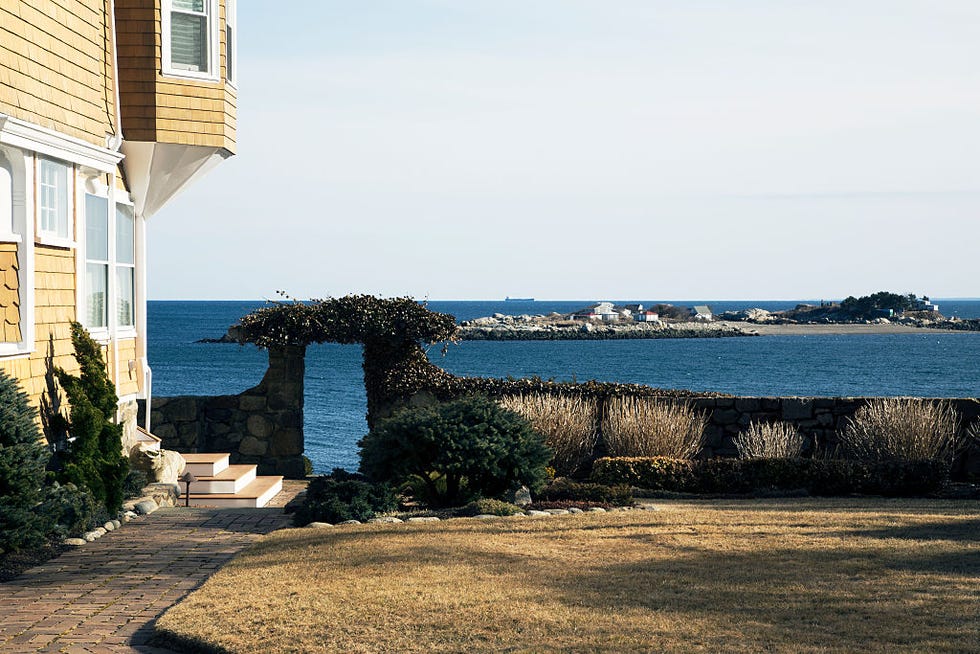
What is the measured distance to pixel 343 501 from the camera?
11.0m

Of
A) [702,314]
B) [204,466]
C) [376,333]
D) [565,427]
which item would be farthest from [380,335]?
Result: [702,314]

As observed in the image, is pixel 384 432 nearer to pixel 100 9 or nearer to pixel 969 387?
pixel 100 9

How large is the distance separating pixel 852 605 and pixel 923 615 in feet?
1.47

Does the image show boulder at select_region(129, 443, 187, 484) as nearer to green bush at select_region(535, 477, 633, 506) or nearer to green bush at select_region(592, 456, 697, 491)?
green bush at select_region(535, 477, 633, 506)

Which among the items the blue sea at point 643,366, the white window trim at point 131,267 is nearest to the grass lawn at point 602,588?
the white window trim at point 131,267

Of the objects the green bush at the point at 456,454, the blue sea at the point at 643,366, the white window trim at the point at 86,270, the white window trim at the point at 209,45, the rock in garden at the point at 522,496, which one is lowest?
the blue sea at the point at 643,366

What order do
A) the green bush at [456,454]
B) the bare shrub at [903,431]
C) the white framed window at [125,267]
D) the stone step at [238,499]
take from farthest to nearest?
the bare shrub at [903,431] < the stone step at [238,499] < the white framed window at [125,267] < the green bush at [456,454]

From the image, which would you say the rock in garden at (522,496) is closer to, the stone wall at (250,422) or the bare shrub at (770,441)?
the bare shrub at (770,441)

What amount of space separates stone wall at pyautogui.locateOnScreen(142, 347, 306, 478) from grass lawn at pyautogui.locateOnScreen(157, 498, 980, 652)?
8070 mm

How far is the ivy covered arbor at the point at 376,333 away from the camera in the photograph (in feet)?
58.1

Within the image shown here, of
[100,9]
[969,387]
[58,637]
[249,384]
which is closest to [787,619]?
[58,637]

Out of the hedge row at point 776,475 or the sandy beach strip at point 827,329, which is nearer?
the hedge row at point 776,475

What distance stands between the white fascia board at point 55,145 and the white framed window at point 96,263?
1.53 feet

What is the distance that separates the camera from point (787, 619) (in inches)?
257
